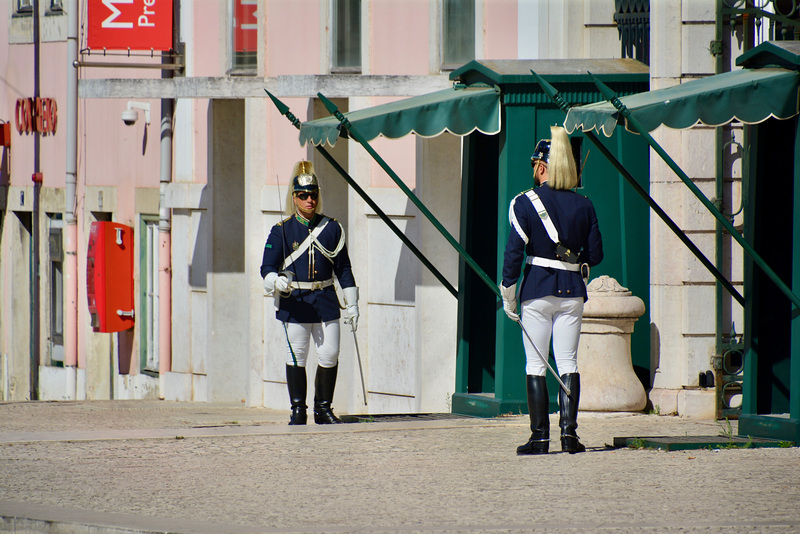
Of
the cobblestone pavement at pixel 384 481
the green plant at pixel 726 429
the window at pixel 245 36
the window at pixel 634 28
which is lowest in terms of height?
the cobblestone pavement at pixel 384 481

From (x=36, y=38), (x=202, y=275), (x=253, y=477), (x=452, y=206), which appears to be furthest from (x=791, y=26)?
(x=36, y=38)

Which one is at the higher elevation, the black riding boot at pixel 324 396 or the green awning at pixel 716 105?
the green awning at pixel 716 105

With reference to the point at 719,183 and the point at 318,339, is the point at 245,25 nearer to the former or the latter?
the point at 318,339

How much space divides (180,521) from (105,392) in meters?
12.9

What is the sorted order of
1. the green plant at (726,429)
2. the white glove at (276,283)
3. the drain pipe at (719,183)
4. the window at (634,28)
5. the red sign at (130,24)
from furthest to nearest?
the red sign at (130,24)
the window at (634,28)
the drain pipe at (719,183)
the white glove at (276,283)
the green plant at (726,429)

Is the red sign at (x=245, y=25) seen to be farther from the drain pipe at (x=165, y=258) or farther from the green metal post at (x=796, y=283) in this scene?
the green metal post at (x=796, y=283)

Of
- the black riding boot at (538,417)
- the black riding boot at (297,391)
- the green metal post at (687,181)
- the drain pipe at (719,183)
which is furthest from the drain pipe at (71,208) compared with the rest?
the black riding boot at (538,417)

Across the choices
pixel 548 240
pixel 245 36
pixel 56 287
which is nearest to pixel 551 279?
pixel 548 240

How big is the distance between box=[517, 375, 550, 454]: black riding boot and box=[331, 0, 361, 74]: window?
6.36 meters

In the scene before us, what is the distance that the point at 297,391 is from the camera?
10734 millimetres

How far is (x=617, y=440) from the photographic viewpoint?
9000 mm

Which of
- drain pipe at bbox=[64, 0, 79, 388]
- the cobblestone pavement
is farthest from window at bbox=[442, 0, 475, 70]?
drain pipe at bbox=[64, 0, 79, 388]

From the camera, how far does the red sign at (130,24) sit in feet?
54.5

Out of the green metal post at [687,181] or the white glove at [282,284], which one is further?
the white glove at [282,284]
